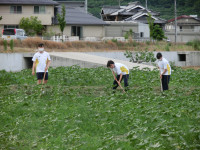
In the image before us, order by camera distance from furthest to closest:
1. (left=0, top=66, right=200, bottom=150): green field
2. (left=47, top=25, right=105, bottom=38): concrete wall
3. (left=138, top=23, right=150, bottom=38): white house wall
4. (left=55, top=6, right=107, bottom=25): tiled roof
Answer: (left=138, top=23, right=150, bottom=38): white house wall < (left=55, top=6, right=107, bottom=25): tiled roof < (left=47, top=25, right=105, bottom=38): concrete wall < (left=0, top=66, right=200, bottom=150): green field

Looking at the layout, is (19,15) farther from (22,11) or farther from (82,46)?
(82,46)

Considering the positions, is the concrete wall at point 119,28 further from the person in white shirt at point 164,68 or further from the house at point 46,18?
the person in white shirt at point 164,68

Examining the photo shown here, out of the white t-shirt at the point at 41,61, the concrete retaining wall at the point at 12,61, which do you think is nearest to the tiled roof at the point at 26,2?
the concrete retaining wall at the point at 12,61

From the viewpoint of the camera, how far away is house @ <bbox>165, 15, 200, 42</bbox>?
57.3 meters

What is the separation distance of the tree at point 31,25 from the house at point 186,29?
2419 centimetres

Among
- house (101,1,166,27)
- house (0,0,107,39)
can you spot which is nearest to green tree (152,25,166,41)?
house (0,0,107,39)

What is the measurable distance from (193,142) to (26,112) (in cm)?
440

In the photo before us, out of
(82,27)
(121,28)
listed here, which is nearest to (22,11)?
(82,27)

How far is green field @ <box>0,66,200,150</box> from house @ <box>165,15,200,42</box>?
45.0 metres

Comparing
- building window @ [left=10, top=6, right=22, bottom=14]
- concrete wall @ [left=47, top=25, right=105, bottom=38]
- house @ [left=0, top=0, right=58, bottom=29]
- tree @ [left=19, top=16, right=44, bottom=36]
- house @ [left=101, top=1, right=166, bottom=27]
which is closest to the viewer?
tree @ [left=19, top=16, right=44, bottom=36]

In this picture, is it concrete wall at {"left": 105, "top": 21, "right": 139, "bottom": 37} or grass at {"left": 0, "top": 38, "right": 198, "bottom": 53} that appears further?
concrete wall at {"left": 105, "top": 21, "right": 139, "bottom": 37}

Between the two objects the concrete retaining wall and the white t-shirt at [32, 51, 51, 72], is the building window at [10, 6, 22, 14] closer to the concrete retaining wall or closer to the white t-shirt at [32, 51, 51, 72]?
the concrete retaining wall

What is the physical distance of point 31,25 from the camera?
121ft

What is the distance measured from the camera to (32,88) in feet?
42.4
